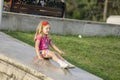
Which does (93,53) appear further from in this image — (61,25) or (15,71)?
(15,71)

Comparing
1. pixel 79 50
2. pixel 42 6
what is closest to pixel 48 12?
pixel 42 6

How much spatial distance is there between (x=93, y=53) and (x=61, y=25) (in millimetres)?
3270

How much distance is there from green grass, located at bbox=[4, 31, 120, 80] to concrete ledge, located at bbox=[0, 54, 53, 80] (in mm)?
2454

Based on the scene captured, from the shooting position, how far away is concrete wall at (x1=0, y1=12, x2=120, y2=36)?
13352 millimetres

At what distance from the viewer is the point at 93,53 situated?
1149 cm

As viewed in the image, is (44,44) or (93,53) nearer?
(44,44)

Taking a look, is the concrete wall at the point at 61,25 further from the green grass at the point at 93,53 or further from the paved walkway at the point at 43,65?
the paved walkway at the point at 43,65

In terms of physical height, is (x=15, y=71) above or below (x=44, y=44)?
below

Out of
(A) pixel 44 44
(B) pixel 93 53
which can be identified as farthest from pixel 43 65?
(B) pixel 93 53

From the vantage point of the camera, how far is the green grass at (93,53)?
374 inches

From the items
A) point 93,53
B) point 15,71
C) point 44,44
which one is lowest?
point 93,53

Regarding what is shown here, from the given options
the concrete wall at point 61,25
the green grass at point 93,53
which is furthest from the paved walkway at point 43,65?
the concrete wall at point 61,25

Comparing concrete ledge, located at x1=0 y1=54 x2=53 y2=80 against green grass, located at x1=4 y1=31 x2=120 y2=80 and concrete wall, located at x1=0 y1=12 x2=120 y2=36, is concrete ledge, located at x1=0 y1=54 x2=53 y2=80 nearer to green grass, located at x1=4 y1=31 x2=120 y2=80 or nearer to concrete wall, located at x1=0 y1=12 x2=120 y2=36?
green grass, located at x1=4 y1=31 x2=120 y2=80

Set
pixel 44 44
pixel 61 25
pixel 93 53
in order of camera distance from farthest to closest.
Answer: pixel 61 25 < pixel 93 53 < pixel 44 44
